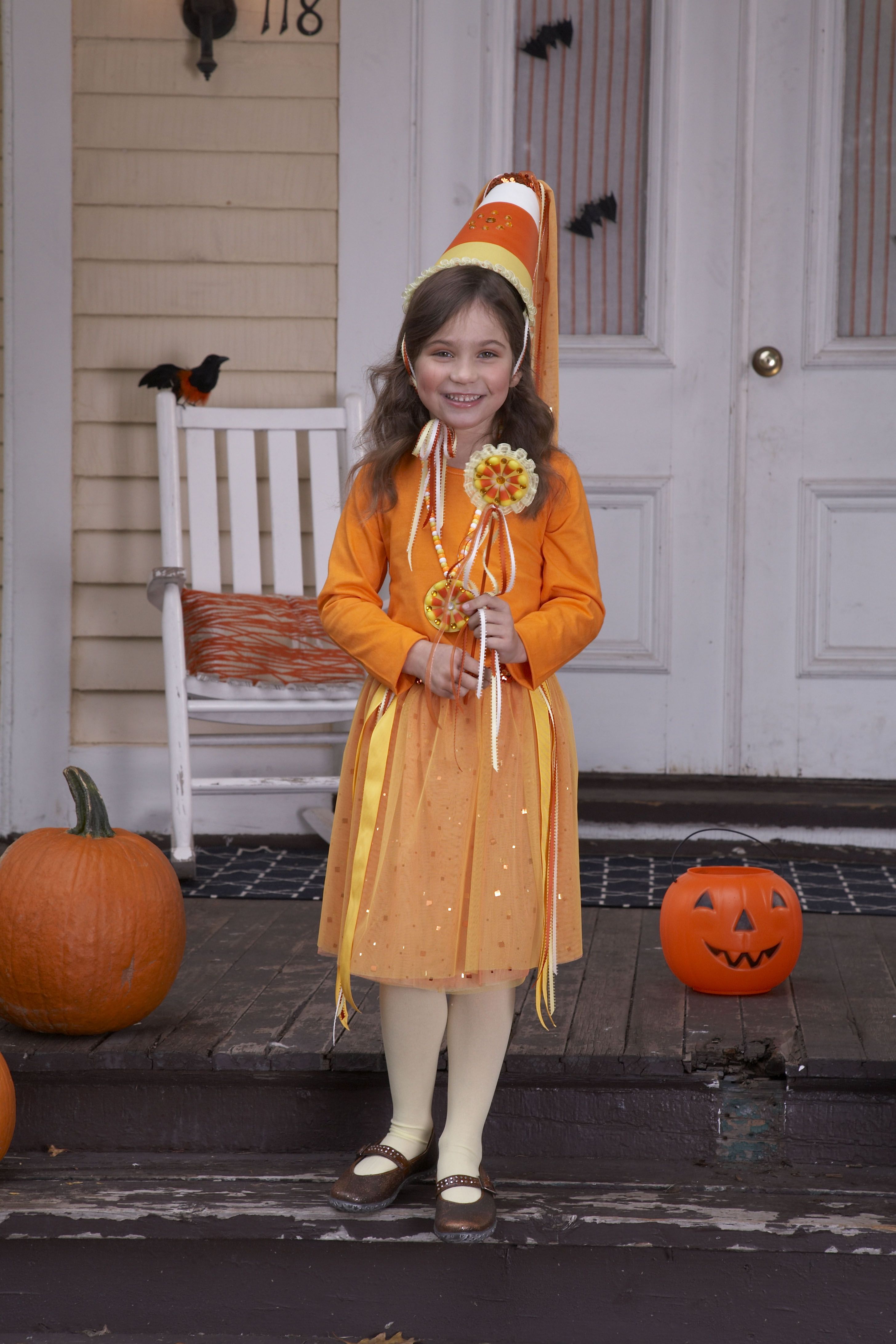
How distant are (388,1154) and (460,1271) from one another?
0.17 meters

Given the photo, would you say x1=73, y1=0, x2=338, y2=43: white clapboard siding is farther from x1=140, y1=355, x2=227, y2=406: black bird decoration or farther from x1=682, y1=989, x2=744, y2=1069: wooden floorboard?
x1=682, y1=989, x2=744, y2=1069: wooden floorboard

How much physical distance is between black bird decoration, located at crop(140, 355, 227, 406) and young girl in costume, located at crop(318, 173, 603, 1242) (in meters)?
1.53

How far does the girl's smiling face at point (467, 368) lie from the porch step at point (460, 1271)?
99cm

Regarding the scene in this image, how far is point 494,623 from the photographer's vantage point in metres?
1.54

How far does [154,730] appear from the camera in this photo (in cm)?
324

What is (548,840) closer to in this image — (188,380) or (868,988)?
(868,988)

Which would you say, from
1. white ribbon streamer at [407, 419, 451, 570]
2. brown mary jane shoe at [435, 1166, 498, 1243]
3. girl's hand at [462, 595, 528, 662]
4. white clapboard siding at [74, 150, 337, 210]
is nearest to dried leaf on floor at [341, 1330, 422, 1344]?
brown mary jane shoe at [435, 1166, 498, 1243]

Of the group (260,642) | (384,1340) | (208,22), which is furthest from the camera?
(208,22)

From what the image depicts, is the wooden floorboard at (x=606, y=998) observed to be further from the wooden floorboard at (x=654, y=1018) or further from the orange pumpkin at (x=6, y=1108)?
the orange pumpkin at (x=6, y=1108)

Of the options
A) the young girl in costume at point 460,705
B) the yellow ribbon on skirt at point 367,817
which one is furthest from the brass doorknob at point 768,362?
the yellow ribbon on skirt at point 367,817

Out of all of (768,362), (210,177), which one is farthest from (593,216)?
(210,177)

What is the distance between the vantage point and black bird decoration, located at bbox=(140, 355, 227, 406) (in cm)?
310

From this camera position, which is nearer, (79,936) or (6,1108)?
(6,1108)

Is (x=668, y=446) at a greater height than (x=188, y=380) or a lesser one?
lesser
